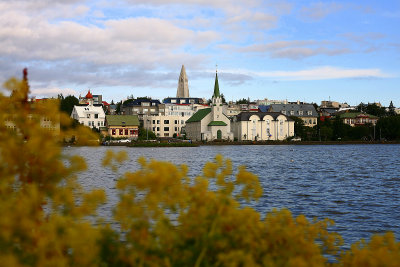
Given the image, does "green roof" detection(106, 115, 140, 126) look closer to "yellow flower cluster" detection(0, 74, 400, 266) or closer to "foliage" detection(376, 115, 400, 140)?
"foliage" detection(376, 115, 400, 140)

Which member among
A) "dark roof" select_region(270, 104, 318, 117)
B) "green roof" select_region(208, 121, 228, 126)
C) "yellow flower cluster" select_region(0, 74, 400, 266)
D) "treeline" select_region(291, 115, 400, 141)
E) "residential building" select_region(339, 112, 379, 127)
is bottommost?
"yellow flower cluster" select_region(0, 74, 400, 266)

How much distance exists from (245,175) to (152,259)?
5.19ft

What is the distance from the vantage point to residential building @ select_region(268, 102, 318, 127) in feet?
517

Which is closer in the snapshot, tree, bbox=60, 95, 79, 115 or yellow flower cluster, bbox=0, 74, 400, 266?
yellow flower cluster, bbox=0, 74, 400, 266

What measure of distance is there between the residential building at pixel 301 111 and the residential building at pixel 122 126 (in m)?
53.3

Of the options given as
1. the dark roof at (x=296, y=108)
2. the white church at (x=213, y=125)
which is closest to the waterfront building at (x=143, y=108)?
the white church at (x=213, y=125)

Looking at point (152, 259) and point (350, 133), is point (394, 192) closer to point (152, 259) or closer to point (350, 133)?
point (152, 259)

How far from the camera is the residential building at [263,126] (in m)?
136

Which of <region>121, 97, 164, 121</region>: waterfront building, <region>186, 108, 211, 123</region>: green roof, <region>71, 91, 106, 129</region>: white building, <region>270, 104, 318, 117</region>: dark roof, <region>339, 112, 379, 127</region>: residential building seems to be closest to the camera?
<region>71, 91, 106, 129</region>: white building

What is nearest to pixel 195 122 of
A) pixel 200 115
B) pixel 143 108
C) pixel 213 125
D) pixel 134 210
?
pixel 200 115

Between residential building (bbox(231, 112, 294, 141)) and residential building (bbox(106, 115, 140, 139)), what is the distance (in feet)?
101

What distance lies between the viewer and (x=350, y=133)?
147 metres

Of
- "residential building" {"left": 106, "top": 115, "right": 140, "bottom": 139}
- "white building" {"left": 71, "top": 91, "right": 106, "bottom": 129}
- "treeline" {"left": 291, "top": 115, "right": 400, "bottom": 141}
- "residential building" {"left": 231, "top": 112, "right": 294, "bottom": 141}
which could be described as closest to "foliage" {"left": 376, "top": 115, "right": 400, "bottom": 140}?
"treeline" {"left": 291, "top": 115, "right": 400, "bottom": 141}

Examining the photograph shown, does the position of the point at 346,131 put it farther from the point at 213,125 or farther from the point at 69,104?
the point at 69,104
